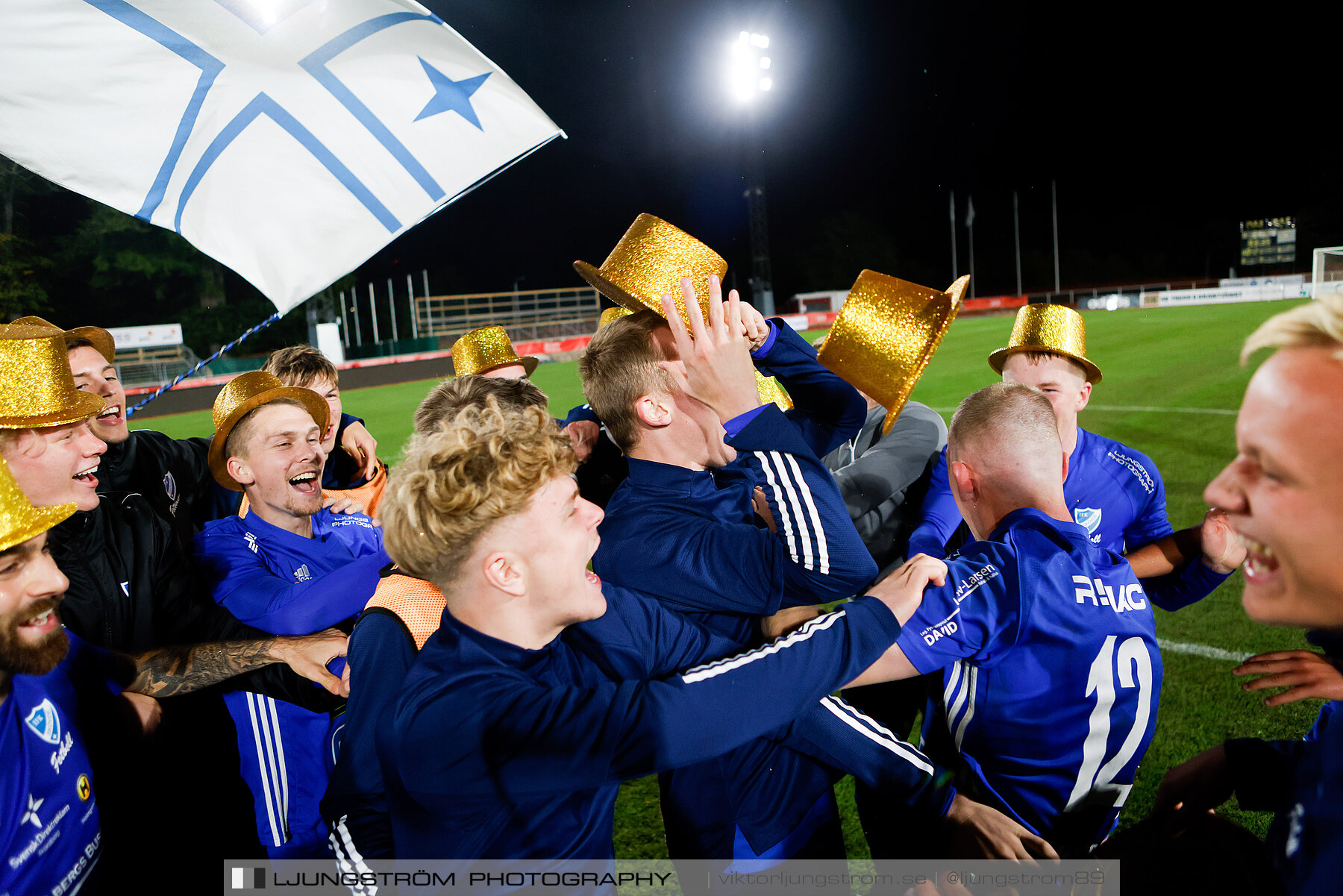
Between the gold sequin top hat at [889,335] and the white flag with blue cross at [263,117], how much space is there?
2270 millimetres

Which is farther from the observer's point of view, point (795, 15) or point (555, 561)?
point (795, 15)

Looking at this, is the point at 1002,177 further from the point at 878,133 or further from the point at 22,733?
the point at 22,733

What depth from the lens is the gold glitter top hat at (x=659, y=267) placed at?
1834 mm

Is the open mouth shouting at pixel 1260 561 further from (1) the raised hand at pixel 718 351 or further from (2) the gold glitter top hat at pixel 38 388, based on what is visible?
(2) the gold glitter top hat at pixel 38 388

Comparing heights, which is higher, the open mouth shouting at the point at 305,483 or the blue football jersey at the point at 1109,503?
the open mouth shouting at the point at 305,483

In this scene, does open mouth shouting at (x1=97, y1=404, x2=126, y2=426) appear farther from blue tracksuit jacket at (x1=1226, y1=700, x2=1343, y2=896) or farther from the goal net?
the goal net

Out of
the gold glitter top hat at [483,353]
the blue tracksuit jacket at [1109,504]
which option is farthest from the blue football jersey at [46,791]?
the gold glitter top hat at [483,353]

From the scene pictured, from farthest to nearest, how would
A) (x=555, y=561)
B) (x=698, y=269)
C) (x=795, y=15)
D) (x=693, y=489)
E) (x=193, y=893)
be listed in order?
(x=795, y=15), (x=193, y=893), (x=693, y=489), (x=698, y=269), (x=555, y=561)

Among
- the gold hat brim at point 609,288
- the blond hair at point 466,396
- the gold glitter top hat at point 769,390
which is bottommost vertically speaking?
the gold glitter top hat at point 769,390

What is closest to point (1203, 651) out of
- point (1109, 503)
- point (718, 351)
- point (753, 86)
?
point (1109, 503)

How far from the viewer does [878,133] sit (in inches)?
2886

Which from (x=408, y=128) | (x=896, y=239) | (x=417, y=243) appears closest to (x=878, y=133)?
(x=896, y=239)

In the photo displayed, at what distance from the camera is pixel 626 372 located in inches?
87.7

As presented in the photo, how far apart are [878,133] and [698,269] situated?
8026 centimetres
